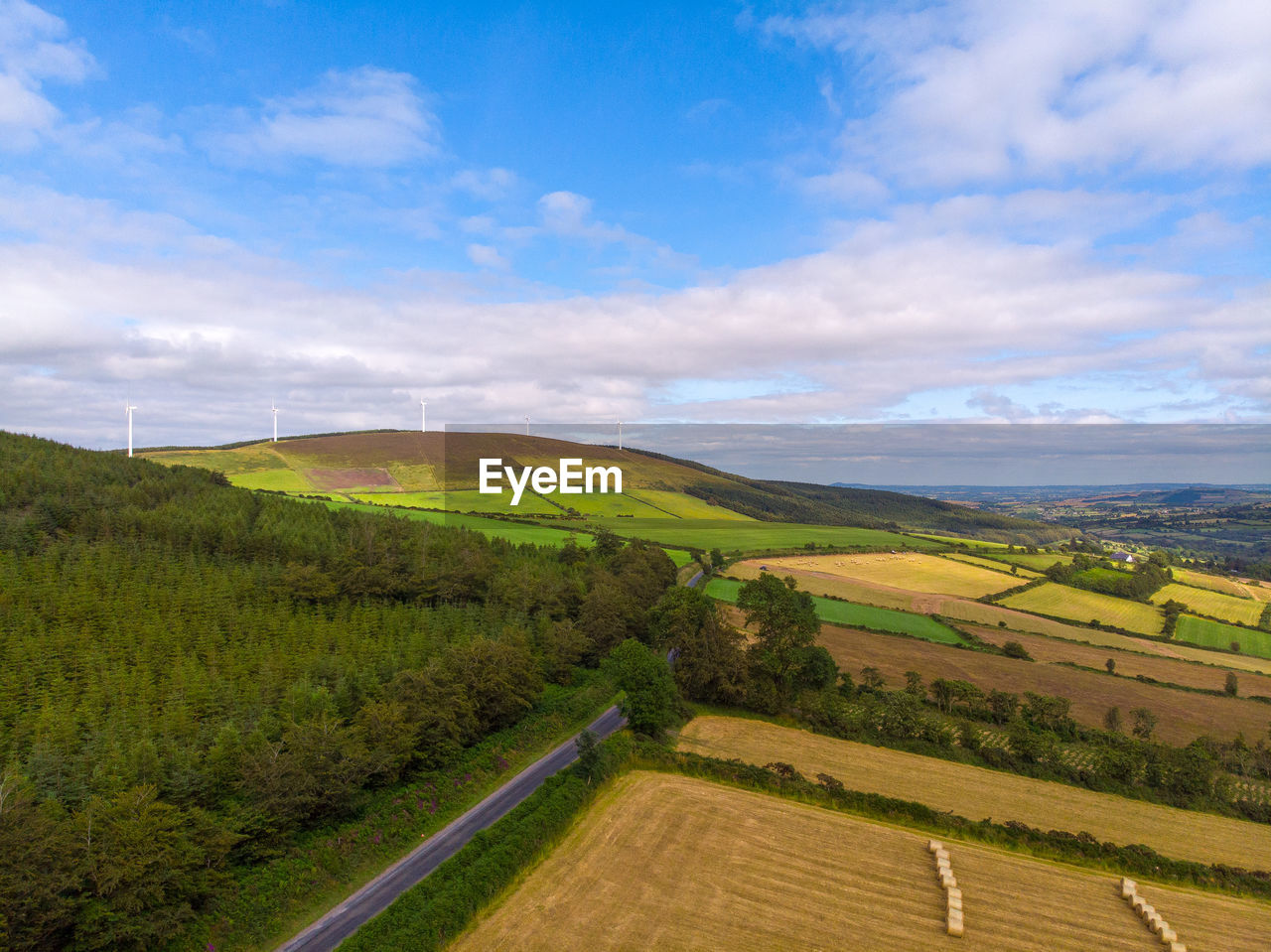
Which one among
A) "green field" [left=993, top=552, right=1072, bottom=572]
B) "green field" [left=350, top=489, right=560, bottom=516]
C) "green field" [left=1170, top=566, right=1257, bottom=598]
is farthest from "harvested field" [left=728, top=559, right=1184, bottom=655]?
"green field" [left=350, top=489, right=560, bottom=516]

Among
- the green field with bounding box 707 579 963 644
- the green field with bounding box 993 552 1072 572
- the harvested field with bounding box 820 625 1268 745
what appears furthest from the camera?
the green field with bounding box 993 552 1072 572

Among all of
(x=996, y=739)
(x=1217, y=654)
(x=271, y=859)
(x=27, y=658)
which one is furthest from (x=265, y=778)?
(x=1217, y=654)

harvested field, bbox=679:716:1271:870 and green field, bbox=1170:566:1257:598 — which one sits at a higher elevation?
green field, bbox=1170:566:1257:598

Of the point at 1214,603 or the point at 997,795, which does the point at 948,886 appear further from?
the point at 1214,603

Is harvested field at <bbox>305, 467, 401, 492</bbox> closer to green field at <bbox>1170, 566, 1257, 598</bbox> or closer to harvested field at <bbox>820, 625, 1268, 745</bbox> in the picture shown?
harvested field at <bbox>820, 625, 1268, 745</bbox>

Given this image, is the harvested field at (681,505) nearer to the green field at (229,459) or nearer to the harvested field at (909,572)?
the harvested field at (909,572)

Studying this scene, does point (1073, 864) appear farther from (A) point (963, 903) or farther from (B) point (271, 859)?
(B) point (271, 859)

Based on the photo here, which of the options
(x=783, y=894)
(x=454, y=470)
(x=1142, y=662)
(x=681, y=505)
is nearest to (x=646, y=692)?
(x=783, y=894)
